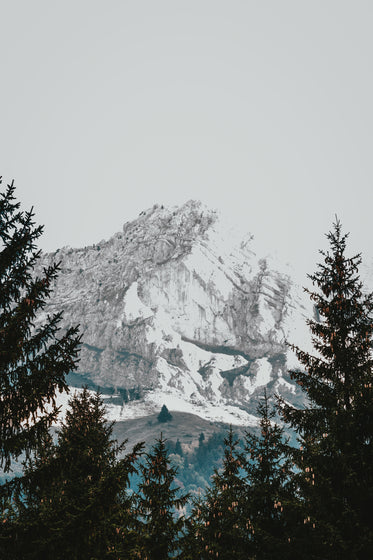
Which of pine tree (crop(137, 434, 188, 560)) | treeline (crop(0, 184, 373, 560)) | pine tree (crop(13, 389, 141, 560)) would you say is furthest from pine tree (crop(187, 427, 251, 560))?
pine tree (crop(13, 389, 141, 560))

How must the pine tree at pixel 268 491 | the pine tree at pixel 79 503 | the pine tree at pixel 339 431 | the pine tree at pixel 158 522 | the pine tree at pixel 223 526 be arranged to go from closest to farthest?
the pine tree at pixel 79 503, the pine tree at pixel 339 431, the pine tree at pixel 268 491, the pine tree at pixel 223 526, the pine tree at pixel 158 522

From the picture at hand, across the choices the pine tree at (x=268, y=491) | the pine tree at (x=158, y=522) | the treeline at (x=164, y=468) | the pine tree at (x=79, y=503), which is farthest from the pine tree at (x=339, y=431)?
the pine tree at (x=158, y=522)

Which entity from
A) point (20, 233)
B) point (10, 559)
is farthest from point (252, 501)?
point (20, 233)

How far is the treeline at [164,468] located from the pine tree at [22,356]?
0.02m

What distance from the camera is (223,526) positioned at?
1677cm

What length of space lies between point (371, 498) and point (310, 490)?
1.58m

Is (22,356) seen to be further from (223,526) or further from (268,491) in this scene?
(223,526)

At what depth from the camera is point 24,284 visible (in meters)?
10.3

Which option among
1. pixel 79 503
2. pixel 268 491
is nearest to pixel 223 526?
pixel 268 491

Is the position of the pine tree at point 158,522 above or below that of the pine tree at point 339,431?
below

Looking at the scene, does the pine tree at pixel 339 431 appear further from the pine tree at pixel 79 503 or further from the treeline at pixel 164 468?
the pine tree at pixel 79 503

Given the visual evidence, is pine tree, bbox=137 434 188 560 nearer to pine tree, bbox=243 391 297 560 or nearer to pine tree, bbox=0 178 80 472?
pine tree, bbox=243 391 297 560

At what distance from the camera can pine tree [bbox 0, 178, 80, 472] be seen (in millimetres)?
9344

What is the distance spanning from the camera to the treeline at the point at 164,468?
940 centimetres
